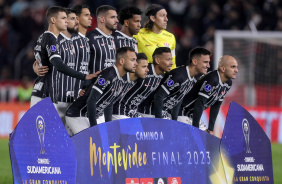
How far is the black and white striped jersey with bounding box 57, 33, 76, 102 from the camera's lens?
9.17m

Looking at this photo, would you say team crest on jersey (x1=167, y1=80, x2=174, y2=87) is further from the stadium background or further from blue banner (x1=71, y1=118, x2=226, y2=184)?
the stadium background

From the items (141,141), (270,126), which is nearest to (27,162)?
(141,141)

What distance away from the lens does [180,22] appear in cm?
2016

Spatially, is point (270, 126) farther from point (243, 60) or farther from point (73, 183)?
point (73, 183)

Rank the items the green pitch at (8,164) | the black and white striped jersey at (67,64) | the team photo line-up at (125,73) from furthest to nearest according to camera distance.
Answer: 1. the green pitch at (8,164)
2. the black and white striped jersey at (67,64)
3. the team photo line-up at (125,73)

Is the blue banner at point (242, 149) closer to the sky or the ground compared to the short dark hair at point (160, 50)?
closer to the ground

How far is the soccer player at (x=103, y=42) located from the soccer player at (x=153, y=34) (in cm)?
53

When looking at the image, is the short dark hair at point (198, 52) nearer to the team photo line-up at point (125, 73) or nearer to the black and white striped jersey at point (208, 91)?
the team photo line-up at point (125, 73)

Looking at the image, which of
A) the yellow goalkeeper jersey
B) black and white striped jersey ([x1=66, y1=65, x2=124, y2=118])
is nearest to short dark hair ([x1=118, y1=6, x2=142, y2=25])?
the yellow goalkeeper jersey

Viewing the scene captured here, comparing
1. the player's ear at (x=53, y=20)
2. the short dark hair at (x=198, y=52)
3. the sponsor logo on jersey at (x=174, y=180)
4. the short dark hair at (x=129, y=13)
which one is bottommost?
the sponsor logo on jersey at (x=174, y=180)

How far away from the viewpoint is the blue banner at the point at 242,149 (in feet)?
25.0

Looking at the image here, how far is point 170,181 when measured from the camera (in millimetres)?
A: 7391

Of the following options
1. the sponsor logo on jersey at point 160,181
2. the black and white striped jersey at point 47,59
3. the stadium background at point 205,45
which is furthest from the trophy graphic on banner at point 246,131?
the stadium background at point 205,45

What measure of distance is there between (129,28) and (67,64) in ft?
3.18
